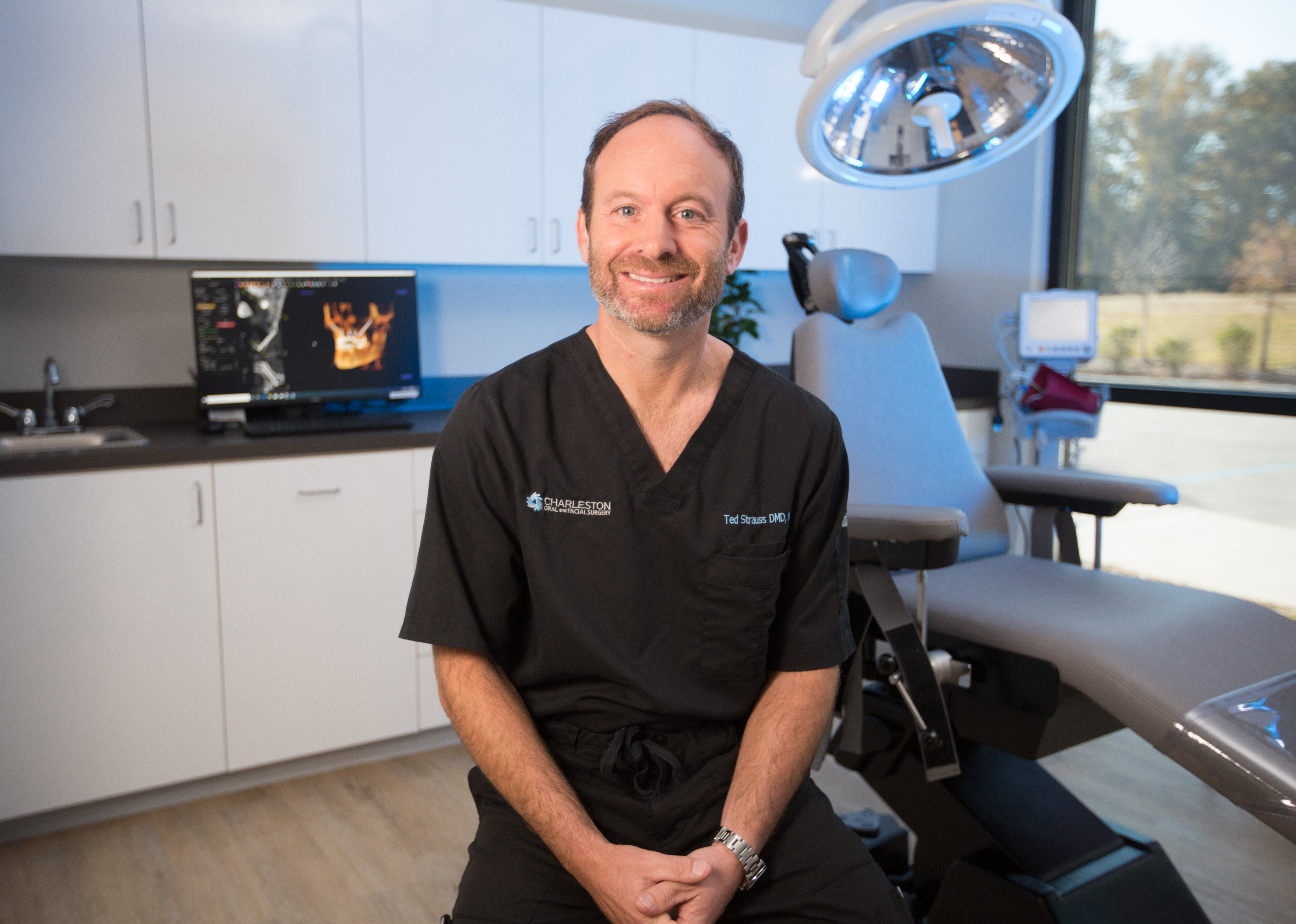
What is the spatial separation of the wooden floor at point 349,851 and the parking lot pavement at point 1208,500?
2.71 feet

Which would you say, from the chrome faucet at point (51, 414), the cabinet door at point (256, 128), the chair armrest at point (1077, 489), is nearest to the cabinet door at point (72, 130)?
the cabinet door at point (256, 128)

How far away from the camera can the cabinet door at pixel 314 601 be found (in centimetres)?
226

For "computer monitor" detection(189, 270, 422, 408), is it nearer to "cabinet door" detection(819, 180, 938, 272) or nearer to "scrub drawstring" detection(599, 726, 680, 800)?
"cabinet door" detection(819, 180, 938, 272)

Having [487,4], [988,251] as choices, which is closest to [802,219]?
[988,251]

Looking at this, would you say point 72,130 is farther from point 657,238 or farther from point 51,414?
point 657,238

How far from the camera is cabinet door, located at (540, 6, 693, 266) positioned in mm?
2748

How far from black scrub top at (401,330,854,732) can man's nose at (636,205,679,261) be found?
0.56ft

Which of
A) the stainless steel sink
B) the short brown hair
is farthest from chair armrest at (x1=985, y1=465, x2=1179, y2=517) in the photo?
the stainless steel sink

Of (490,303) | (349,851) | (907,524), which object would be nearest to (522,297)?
(490,303)

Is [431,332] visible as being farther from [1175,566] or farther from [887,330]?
[1175,566]

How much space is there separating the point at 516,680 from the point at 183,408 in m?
1.95

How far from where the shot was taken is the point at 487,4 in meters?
2.61

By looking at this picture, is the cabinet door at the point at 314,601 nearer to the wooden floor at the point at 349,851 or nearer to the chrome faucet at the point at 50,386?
the wooden floor at the point at 349,851

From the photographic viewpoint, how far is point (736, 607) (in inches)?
44.6
